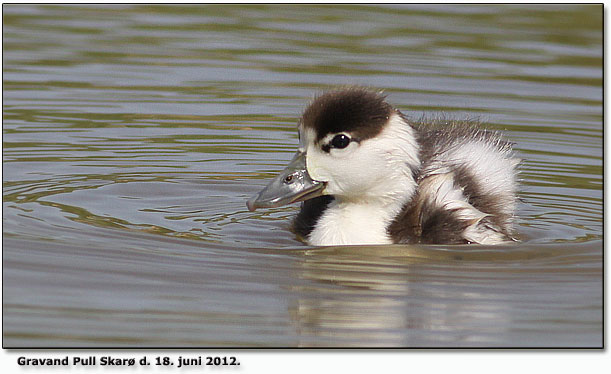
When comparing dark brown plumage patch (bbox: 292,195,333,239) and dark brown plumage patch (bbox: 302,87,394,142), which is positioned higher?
dark brown plumage patch (bbox: 302,87,394,142)

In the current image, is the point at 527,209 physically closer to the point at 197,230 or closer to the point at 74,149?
the point at 197,230

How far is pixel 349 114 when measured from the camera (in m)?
6.93

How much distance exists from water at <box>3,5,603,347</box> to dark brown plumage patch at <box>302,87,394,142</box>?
0.65m

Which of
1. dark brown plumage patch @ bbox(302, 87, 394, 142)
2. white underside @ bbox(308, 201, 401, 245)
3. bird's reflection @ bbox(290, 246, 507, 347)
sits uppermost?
dark brown plumage patch @ bbox(302, 87, 394, 142)

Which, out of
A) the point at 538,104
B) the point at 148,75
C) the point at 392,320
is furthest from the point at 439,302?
the point at 148,75

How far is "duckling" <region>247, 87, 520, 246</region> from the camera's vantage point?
6977 millimetres

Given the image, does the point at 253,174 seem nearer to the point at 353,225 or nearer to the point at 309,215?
the point at 309,215

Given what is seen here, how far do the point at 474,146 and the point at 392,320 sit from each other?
201 cm

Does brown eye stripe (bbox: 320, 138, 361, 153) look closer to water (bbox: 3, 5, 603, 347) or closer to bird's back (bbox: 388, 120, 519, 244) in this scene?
bird's back (bbox: 388, 120, 519, 244)

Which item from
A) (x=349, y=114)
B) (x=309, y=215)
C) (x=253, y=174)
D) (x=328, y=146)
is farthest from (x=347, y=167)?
(x=253, y=174)

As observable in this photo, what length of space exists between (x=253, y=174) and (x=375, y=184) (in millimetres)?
2128

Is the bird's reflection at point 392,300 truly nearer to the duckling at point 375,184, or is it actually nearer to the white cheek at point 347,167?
the duckling at point 375,184

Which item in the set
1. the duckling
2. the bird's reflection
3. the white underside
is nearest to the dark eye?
the duckling

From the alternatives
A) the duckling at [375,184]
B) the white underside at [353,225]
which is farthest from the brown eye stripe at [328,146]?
the white underside at [353,225]
